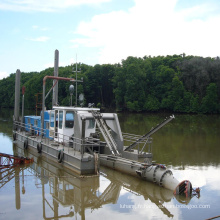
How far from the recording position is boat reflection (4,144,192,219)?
32.9 ft

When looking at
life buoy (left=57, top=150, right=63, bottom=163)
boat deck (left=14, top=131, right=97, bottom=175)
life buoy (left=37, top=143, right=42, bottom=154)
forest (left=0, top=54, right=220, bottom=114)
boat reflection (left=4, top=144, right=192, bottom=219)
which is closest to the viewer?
boat reflection (left=4, top=144, right=192, bottom=219)

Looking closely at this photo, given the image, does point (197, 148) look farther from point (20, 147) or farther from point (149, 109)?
point (149, 109)

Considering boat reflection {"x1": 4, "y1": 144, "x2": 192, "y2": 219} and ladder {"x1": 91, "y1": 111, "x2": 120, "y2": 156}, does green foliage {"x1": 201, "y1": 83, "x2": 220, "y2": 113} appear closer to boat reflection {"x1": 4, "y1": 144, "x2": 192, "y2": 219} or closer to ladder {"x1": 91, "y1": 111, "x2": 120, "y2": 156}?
ladder {"x1": 91, "y1": 111, "x2": 120, "y2": 156}

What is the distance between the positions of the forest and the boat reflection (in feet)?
155

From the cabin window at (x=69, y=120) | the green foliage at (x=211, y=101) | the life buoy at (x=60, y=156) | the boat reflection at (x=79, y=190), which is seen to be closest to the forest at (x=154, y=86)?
the green foliage at (x=211, y=101)

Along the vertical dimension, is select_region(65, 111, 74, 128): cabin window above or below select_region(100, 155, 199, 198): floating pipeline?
above

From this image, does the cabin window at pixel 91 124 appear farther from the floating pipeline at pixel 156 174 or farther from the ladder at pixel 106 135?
the floating pipeline at pixel 156 174

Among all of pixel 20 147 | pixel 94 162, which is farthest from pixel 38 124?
pixel 94 162

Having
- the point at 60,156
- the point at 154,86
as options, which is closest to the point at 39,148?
the point at 60,156

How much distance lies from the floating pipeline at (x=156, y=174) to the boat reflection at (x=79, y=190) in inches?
9.6

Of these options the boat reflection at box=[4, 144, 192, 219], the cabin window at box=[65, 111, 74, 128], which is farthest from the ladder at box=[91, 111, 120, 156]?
→ the cabin window at box=[65, 111, 74, 128]

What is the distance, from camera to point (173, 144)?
2212 cm

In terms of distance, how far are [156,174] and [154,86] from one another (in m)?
60.7

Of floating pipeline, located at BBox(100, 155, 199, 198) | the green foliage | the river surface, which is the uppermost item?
the green foliage
